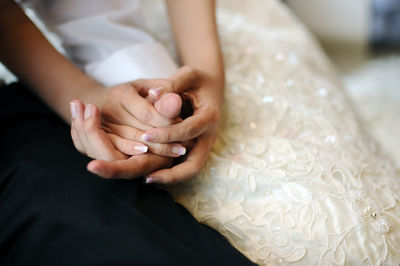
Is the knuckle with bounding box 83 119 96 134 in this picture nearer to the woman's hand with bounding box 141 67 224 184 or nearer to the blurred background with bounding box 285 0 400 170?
the woman's hand with bounding box 141 67 224 184

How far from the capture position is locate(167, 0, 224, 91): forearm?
0.74 metres

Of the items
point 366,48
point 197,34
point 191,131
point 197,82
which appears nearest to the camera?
point 191,131

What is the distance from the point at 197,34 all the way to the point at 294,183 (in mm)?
394

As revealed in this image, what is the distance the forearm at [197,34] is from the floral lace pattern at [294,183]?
10 cm

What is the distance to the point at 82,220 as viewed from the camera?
0.46 metres

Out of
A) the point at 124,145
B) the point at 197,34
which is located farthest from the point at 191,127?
the point at 197,34

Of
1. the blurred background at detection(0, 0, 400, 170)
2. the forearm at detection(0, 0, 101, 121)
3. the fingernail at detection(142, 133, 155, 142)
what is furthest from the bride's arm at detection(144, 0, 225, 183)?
the blurred background at detection(0, 0, 400, 170)

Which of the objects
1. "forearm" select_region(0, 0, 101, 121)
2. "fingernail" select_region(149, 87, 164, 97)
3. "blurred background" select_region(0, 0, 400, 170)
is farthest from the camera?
"blurred background" select_region(0, 0, 400, 170)

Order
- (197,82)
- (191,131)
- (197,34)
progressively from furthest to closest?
(197,34)
(197,82)
(191,131)

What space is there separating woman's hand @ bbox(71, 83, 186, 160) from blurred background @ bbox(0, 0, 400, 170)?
1.37 m

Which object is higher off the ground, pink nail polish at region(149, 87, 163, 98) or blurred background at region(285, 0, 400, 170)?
pink nail polish at region(149, 87, 163, 98)

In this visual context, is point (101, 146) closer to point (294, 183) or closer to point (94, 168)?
point (94, 168)

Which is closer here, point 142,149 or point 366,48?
point 142,149

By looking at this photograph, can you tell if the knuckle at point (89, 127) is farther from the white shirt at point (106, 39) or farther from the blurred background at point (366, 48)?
the blurred background at point (366, 48)
